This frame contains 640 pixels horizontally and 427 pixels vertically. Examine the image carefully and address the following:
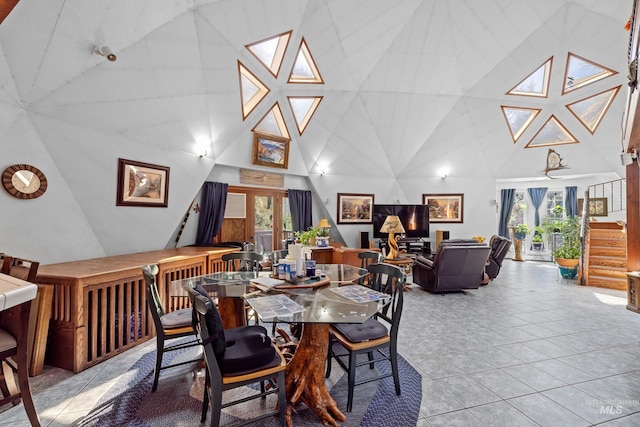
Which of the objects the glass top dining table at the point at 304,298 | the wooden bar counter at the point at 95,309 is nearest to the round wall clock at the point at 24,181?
the wooden bar counter at the point at 95,309

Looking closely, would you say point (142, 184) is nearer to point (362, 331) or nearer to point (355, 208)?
point (362, 331)

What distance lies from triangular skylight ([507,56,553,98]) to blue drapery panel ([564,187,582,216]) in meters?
4.29

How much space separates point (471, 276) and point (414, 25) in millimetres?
5034

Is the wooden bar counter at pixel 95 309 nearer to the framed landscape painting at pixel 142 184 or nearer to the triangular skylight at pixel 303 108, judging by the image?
the framed landscape painting at pixel 142 184

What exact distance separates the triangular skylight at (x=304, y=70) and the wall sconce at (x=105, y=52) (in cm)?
333

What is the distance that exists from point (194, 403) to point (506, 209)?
453 inches

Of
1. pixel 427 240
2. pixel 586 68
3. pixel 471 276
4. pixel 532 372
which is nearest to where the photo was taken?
pixel 532 372

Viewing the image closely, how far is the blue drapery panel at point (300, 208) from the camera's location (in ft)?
25.0

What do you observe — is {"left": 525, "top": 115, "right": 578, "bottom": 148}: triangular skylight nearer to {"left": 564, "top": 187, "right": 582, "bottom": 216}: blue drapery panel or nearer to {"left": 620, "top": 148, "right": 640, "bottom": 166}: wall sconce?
{"left": 564, "top": 187, "right": 582, "bottom": 216}: blue drapery panel

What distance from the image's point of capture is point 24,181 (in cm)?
293

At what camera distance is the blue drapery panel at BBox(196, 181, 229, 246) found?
5918 millimetres

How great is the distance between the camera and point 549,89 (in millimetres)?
6973

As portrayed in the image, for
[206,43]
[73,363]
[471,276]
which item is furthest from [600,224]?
[73,363]

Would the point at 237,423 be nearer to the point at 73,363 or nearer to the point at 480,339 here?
the point at 73,363
